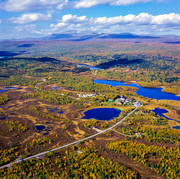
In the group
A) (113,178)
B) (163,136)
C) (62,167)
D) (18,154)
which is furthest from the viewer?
(163,136)

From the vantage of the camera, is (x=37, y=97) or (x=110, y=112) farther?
(x=37, y=97)

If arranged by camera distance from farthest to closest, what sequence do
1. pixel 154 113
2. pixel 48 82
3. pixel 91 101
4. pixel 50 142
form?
pixel 48 82
pixel 91 101
pixel 154 113
pixel 50 142

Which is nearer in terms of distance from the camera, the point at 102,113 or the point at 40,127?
the point at 40,127

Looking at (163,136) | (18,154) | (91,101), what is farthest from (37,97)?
(163,136)

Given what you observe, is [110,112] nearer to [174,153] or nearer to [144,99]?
[144,99]

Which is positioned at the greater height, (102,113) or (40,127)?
(102,113)

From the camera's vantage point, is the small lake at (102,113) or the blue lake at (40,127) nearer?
the blue lake at (40,127)

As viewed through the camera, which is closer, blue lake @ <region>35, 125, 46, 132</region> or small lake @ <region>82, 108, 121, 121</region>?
blue lake @ <region>35, 125, 46, 132</region>
